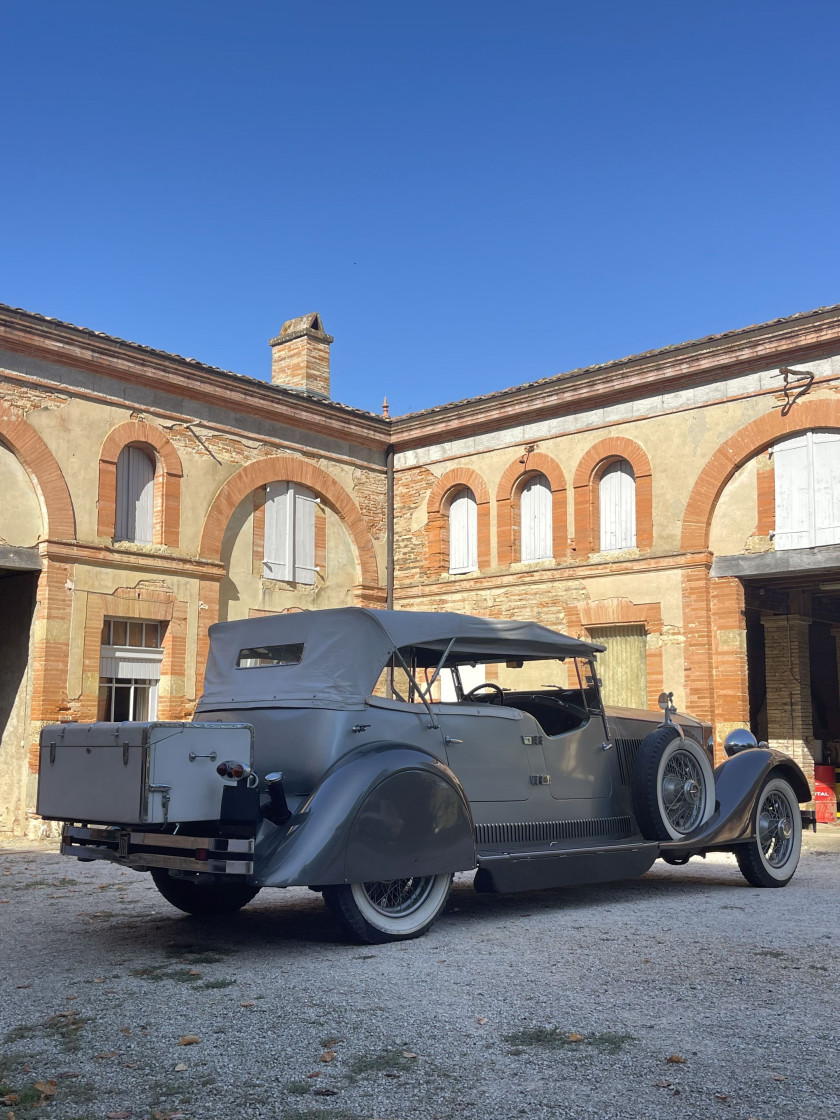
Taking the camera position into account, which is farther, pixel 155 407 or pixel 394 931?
pixel 155 407

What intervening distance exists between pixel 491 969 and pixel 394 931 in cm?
90

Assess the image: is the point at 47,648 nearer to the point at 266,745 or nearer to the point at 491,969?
the point at 266,745

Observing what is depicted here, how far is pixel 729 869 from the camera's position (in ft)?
33.6

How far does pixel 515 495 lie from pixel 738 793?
10.3 metres

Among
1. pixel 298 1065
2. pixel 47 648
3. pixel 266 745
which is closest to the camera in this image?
pixel 298 1065

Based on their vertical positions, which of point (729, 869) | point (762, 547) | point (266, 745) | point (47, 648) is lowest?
point (729, 869)

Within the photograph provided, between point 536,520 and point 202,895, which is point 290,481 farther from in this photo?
point 202,895

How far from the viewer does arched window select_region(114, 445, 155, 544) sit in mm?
15742

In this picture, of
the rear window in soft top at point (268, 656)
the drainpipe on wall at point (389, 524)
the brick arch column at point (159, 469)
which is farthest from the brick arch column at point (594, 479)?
the rear window in soft top at point (268, 656)

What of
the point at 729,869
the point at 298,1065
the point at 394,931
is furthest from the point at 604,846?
the point at 298,1065

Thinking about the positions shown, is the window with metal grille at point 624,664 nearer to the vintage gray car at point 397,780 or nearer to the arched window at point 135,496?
the arched window at point 135,496

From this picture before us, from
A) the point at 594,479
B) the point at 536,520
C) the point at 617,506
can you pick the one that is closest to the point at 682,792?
the point at 617,506

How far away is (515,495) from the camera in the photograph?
18.3 metres

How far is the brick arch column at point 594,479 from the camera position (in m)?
16.7
